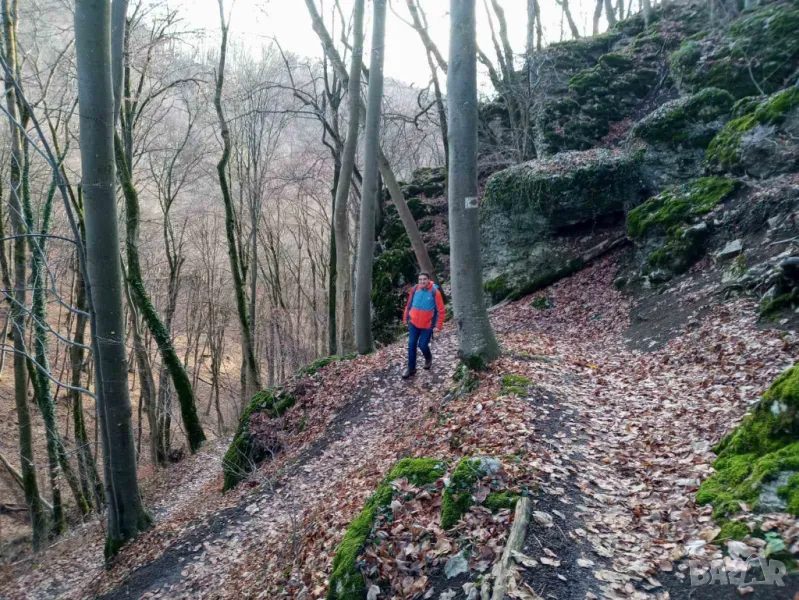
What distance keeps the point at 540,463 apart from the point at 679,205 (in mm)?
8689

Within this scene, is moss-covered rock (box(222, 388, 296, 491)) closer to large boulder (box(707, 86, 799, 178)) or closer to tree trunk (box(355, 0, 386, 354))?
tree trunk (box(355, 0, 386, 354))

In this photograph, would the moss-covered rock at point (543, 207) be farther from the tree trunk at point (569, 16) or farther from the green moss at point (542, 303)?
the tree trunk at point (569, 16)

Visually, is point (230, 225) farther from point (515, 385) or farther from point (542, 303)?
point (515, 385)

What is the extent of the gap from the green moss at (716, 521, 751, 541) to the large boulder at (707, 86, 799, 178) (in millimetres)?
8631

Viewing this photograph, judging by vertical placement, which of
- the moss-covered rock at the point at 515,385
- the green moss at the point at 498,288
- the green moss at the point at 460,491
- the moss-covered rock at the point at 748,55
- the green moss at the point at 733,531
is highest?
the moss-covered rock at the point at 748,55

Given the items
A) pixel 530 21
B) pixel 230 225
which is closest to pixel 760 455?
pixel 230 225

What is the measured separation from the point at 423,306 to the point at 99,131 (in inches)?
211

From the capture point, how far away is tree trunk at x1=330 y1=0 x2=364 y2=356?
11789 millimetres

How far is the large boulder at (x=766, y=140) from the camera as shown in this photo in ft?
30.5

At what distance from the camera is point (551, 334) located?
11086 mm

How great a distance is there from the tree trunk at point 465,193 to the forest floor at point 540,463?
0.62 meters

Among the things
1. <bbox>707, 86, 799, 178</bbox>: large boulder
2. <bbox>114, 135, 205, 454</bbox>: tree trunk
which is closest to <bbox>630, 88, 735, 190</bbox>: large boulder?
<bbox>707, 86, 799, 178</bbox>: large boulder

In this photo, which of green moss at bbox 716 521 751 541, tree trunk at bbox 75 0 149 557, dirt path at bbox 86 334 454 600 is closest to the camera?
green moss at bbox 716 521 751 541

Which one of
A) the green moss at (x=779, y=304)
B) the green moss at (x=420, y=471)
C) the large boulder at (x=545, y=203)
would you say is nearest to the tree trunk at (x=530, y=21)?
the large boulder at (x=545, y=203)
